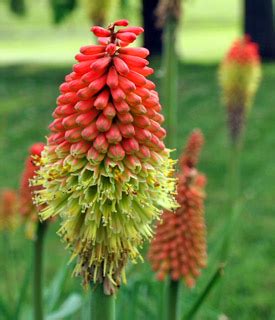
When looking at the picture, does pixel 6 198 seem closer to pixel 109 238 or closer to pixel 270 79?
pixel 109 238

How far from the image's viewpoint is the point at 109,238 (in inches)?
79.4

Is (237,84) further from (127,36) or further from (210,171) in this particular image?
(210,171)

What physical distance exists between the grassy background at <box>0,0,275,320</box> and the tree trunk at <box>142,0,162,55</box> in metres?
0.88

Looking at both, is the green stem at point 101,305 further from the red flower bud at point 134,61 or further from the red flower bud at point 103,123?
the red flower bud at point 134,61

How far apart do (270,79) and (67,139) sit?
16.6 m

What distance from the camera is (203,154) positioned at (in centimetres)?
1270

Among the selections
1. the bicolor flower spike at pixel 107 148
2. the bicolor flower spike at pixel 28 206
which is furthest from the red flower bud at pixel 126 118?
the bicolor flower spike at pixel 28 206

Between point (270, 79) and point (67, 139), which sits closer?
point (67, 139)

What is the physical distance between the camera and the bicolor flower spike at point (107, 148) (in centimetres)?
192

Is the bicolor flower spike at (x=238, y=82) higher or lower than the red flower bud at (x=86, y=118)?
lower

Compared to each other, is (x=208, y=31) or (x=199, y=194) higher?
(x=199, y=194)

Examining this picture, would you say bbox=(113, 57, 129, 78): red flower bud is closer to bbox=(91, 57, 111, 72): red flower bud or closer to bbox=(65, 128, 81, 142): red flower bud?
bbox=(91, 57, 111, 72): red flower bud

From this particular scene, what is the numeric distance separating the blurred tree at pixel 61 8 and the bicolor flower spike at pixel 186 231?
17540 millimetres

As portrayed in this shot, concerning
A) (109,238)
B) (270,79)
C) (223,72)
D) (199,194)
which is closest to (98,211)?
(109,238)
